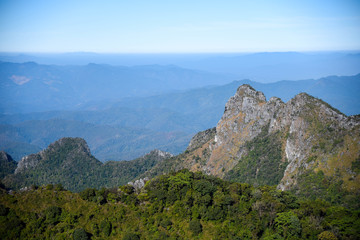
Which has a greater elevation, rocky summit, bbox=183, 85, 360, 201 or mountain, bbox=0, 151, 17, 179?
rocky summit, bbox=183, 85, 360, 201

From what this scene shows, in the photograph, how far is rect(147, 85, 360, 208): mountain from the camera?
61.1 meters

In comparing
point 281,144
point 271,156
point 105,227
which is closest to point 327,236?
point 105,227

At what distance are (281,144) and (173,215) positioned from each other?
54.5 meters

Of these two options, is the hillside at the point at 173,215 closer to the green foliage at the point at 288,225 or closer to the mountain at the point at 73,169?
the green foliage at the point at 288,225

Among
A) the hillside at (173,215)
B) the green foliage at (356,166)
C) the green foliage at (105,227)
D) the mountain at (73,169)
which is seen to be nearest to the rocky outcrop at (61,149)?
Answer: the mountain at (73,169)

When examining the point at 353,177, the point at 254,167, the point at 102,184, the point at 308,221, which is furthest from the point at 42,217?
the point at 102,184

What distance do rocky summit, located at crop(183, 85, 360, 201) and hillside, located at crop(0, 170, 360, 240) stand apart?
67.1ft

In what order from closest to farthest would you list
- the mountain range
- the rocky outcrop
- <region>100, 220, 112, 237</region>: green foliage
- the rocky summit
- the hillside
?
the hillside, <region>100, 220, 112, 237</region>: green foliage, the mountain range, the rocky summit, the rocky outcrop

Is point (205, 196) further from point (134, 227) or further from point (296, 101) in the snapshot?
point (296, 101)

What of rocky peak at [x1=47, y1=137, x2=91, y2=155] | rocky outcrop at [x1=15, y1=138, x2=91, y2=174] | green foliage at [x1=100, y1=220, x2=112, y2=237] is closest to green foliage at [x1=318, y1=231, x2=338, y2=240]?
green foliage at [x1=100, y1=220, x2=112, y2=237]

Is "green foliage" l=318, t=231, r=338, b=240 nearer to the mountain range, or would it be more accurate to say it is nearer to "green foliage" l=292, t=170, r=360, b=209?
"green foliage" l=292, t=170, r=360, b=209

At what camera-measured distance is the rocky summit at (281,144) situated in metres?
63.8

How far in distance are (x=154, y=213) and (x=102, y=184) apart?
102m

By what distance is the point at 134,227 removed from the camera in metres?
44.7
